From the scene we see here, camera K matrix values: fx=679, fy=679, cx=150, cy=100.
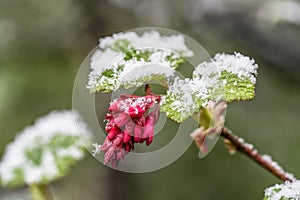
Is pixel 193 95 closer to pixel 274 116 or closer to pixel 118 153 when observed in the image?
pixel 118 153

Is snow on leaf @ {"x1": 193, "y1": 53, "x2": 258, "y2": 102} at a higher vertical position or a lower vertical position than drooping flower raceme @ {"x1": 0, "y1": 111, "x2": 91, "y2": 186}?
lower

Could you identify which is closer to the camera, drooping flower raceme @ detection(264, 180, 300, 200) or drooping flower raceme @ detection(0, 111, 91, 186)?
drooping flower raceme @ detection(264, 180, 300, 200)

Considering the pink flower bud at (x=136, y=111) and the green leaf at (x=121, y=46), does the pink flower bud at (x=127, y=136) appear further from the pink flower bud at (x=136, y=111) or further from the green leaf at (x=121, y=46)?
the green leaf at (x=121, y=46)

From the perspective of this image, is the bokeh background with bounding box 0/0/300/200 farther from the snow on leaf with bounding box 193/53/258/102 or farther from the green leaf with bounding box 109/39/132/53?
the snow on leaf with bounding box 193/53/258/102

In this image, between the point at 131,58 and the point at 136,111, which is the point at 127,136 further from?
the point at 131,58

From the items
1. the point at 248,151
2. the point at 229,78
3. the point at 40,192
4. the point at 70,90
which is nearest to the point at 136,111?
the point at 229,78

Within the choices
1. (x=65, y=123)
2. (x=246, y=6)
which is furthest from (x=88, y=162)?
(x=65, y=123)

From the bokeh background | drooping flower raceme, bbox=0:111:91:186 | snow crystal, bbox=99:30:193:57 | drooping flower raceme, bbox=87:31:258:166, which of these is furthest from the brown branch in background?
the bokeh background
